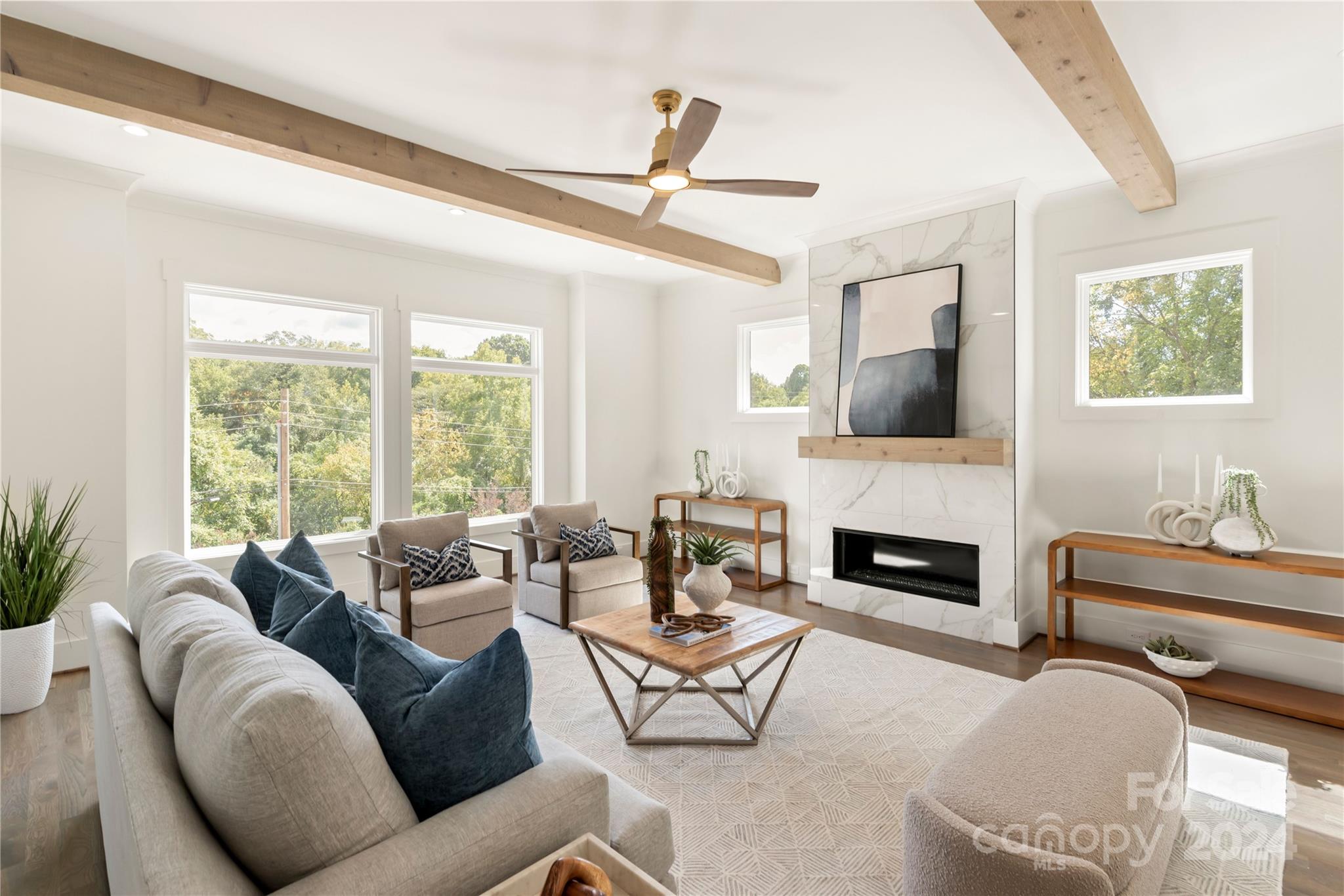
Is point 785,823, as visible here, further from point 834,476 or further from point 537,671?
point 834,476

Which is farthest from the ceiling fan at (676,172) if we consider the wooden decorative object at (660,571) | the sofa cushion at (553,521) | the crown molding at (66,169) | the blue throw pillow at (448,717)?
the crown molding at (66,169)

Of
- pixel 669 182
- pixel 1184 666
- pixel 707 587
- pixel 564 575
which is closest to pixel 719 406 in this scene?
pixel 564 575

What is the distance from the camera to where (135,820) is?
3.24ft

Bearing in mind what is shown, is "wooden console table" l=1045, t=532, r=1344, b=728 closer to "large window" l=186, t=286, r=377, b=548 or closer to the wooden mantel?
the wooden mantel

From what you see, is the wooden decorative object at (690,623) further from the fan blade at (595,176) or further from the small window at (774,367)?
the small window at (774,367)

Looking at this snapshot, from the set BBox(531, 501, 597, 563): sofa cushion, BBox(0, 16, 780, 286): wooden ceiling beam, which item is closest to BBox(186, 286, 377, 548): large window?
BBox(531, 501, 597, 563): sofa cushion

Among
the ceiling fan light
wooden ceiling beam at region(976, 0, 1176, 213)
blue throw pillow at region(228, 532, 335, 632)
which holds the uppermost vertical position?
wooden ceiling beam at region(976, 0, 1176, 213)

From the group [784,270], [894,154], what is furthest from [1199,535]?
[784,270]

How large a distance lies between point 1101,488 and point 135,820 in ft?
14.9

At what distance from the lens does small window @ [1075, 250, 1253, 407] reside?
11.6 feet

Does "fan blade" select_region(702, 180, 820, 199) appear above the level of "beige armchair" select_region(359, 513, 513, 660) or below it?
above

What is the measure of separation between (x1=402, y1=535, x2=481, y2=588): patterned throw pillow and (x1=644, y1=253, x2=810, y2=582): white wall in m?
2.71

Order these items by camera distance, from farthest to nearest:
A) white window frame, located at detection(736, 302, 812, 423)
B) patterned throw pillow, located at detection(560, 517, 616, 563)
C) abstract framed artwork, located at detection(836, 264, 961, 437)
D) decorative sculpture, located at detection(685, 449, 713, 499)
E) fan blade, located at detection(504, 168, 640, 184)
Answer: decorative sculpture, located at detection(685, 449, 713, 499) → white window frame, located at detection(736, 302, 812, 423) → patterned throw pillow, located at detection(560, 517, 616, 563) → abstract framed artwork, located at detection(836, 264, 961, 437) → fan blade, located at detection(504, 168, 640, 184)

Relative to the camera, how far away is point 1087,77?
2.28 meters
